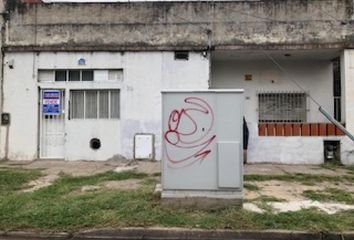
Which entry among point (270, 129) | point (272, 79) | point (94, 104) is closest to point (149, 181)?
point (94, 104)

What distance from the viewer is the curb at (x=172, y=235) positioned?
5578 mm

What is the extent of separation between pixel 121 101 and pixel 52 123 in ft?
8.29

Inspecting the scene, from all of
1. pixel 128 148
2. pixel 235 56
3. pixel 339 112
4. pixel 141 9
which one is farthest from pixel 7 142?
pixel 339 112

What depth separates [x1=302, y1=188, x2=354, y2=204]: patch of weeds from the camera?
7.45 m

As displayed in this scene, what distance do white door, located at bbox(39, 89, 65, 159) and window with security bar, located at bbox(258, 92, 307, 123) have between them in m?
7.03

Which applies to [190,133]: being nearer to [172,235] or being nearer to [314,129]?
[172,235]

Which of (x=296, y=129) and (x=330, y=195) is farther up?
(x=296, y=129)

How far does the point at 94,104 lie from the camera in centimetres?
1358

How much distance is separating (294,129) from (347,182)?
3709 millimetres

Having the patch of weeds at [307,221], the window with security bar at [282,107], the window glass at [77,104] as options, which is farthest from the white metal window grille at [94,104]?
the patch of weeds at [307,221]

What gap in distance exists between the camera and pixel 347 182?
9578 mm

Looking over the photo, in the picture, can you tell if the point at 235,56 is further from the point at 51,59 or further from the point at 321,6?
the point at 51,59

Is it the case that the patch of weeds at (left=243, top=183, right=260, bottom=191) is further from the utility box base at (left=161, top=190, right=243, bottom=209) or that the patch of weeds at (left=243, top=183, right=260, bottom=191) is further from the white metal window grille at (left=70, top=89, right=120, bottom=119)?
the white metal window grille at (left=70, top=89, right=120, bottom=119)

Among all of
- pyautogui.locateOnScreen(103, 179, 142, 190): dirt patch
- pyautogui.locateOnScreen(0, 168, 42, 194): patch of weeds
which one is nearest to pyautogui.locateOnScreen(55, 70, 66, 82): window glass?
pyautogui.locateOnScreen(0, 168, 42, 194): patch of weeds
